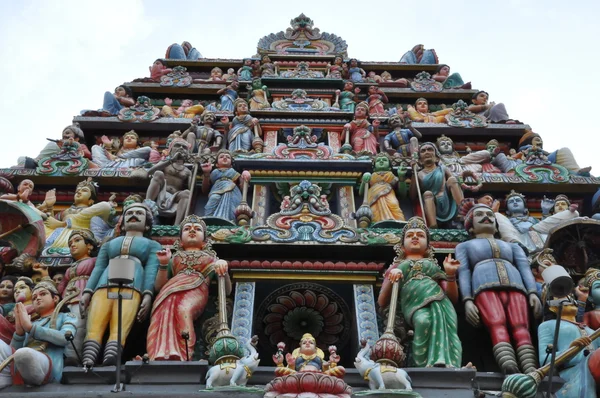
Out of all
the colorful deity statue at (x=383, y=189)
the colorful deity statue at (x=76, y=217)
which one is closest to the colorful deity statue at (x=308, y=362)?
the colorful deity statue at (x=383, y=189)

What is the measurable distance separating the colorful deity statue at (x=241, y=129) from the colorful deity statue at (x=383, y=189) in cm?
236

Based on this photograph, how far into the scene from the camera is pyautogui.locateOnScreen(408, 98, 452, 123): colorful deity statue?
16.0m

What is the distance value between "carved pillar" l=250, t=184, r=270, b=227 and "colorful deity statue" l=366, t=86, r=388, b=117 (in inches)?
153

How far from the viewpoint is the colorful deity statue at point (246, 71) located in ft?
59.1

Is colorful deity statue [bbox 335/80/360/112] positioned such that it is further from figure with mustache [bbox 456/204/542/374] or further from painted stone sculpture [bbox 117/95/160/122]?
figure with mustache [bbox 456/204/542/374]

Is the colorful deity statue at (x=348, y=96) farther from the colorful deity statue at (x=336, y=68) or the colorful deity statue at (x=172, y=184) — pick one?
the colorful deity statue at (x=172, y=184)

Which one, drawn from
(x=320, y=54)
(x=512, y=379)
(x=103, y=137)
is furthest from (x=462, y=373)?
(x=320, y=54)

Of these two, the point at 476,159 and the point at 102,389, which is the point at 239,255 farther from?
the point at 476,159

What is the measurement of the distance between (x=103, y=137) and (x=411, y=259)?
7491mm

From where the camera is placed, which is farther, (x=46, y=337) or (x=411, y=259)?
(x=411, y=259)

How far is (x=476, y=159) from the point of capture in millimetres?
14148

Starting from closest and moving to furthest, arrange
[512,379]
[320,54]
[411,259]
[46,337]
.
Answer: [512,379] < [46,337] < [411,259] < [320,54]

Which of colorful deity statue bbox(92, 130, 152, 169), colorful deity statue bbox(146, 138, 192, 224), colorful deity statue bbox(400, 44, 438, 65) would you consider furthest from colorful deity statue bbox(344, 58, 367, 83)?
colorful deity statue bbox(146, 138, 192, 224)

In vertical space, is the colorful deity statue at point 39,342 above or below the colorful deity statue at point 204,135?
below
